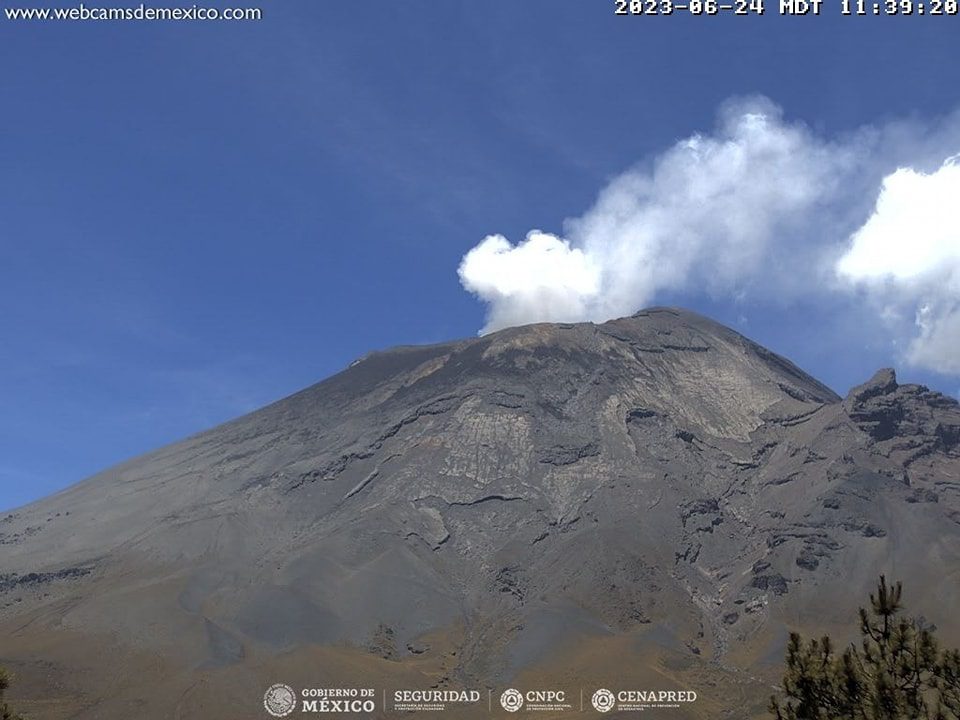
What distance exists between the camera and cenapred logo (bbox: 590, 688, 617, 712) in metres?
141

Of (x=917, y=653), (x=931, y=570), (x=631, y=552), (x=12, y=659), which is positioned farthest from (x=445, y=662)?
(x=917, y=653)

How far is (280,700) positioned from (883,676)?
424 ft

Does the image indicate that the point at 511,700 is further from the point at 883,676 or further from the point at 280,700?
the point at 883,676

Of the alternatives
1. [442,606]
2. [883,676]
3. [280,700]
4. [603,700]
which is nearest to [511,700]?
[603,700]

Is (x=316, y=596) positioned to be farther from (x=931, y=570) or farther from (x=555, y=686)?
(x=931, y=570)

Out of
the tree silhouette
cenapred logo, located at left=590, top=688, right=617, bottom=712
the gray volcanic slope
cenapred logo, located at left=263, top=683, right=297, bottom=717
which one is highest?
the gray volcanic slope

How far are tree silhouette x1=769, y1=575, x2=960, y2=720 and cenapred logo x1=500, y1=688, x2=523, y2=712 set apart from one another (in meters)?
124

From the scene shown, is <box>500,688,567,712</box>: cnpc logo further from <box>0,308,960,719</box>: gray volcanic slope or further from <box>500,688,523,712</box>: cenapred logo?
<box>0,308,960,719</box>: gray volcanic slope

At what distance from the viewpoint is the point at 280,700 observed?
467ft

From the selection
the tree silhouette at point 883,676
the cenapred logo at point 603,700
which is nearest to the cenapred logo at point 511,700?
the cenapred logo at point 603,700

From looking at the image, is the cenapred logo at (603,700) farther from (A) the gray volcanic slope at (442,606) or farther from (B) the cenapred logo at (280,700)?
(B) the cenapred logo at (280,700)

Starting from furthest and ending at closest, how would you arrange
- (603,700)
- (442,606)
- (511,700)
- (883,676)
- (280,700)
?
(442,606)
(511,700)
(603,700)
(280,700)
(883,676)

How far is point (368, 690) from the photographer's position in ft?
482

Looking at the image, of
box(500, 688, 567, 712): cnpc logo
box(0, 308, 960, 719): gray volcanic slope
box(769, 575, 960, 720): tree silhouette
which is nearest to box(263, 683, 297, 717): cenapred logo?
box(0, 308, 960, 719): gray volcanic slope
